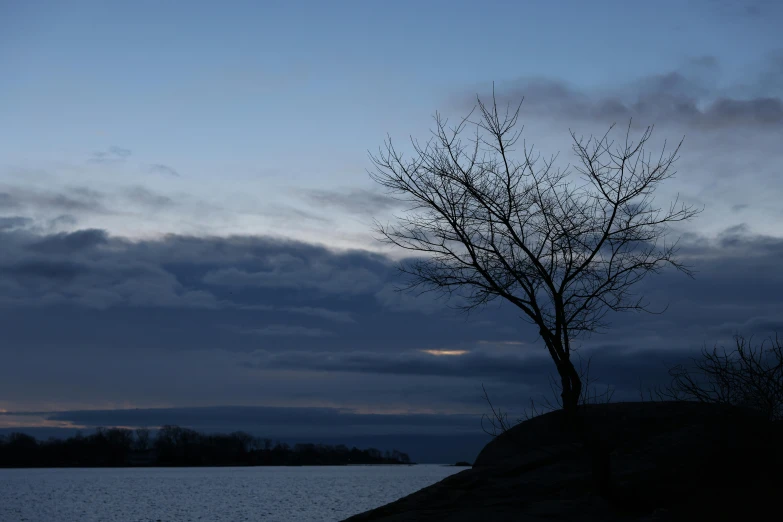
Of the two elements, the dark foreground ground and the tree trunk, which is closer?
the dark foreground ground

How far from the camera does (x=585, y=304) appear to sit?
39.4 ft

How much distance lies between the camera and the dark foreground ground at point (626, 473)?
1048 cm

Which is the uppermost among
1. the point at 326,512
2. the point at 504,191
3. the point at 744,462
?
the point at 504,191

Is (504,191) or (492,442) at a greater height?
(504,191)

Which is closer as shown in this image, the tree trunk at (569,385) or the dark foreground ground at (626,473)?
the dark foreground ground at (626,473)

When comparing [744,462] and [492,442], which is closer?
[744,462]

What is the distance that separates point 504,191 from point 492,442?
5.37 meters

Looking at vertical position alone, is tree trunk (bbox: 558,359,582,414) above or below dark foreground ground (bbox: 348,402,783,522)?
above

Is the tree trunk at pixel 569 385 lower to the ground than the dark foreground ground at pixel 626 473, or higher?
higher

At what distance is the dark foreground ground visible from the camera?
34.4 ft

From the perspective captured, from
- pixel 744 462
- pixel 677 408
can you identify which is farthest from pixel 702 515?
pixel 677 408

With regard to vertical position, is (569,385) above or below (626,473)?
above

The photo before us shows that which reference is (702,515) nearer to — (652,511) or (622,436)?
(652,511)

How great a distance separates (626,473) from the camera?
1160 cm
